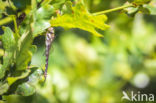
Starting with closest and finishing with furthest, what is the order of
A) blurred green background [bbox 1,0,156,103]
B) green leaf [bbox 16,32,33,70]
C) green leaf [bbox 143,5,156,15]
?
green leaf [bbox 16,32,33,70] < green leaf [bbox 143,5,156,15] < blurred green background [bbox 1,0,156,103]

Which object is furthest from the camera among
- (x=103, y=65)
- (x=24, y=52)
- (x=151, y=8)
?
(x=103, y=65)

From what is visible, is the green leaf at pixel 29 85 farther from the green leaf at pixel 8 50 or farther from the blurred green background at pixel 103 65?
the blurred green background at pixel 103 65

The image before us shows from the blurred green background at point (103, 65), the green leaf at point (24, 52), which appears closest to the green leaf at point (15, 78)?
the green leaf at point (24, 52)

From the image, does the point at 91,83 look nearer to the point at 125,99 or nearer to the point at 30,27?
the point at 125,99

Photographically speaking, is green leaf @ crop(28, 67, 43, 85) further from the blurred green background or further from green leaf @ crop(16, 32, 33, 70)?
the blurred green background

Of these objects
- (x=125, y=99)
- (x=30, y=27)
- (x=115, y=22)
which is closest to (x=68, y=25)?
(x=30, y=27)

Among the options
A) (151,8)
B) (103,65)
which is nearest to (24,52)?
(151,8)

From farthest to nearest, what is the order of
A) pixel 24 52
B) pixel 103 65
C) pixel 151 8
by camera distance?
pixel 103 65 < pixel 151 8 < pixel 24 52

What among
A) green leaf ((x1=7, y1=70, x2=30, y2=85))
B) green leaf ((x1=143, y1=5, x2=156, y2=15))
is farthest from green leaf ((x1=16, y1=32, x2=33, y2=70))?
green leaf ((x1=143, y1=5, x2=156, y2=15))

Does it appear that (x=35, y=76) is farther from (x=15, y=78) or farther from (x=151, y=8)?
(x=151, y=8)
